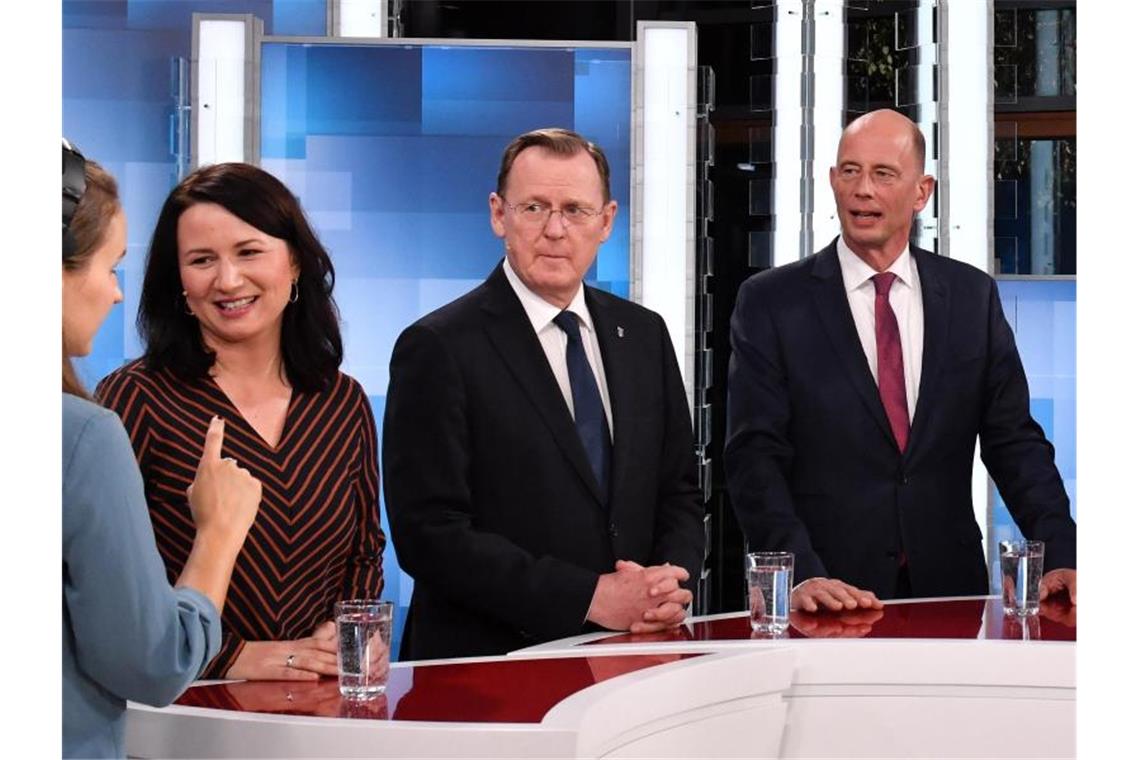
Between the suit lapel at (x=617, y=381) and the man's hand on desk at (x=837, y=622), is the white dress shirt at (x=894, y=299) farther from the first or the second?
the man's hand on desk at (x=837, y=622)

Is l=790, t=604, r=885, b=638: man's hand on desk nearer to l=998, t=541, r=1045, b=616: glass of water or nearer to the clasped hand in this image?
l=998, t=541, r=1045, b=616: glass of water

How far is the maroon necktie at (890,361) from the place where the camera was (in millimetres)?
3426

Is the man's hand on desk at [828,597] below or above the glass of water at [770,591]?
below

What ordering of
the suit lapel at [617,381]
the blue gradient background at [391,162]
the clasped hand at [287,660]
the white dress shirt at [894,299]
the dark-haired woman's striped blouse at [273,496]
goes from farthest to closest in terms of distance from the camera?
the blue gradient background at [391,162], the white dress shirt at [894,299], the suit lapel at [617,381], the dark-haired woman's striped blouse at [273,496], the clasped hand at [287,660]

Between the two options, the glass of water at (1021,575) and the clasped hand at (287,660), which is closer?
the clasped hand at (287,660)

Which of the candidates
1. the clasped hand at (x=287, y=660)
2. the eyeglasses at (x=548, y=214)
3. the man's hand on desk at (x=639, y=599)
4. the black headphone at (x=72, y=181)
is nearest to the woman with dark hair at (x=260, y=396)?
the clasped hand at (x=287, y=660)

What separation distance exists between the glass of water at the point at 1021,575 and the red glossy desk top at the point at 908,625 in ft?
0.08

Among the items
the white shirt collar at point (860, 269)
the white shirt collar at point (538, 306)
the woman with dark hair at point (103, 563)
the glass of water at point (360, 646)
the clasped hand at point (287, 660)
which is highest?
the white shirt collar at point (860, 269)

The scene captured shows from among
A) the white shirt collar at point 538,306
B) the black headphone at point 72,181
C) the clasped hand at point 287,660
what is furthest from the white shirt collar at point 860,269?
the black headphone at point 72,181

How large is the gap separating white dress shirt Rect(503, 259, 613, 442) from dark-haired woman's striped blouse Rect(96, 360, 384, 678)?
565mm

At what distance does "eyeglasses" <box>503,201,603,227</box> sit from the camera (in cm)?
308

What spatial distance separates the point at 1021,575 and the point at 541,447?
2.88 feet

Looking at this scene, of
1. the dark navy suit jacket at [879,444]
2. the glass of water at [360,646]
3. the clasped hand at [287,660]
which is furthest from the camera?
the dark navy suit jacket at [879,444]
